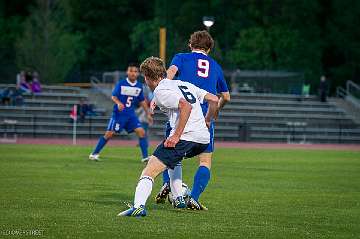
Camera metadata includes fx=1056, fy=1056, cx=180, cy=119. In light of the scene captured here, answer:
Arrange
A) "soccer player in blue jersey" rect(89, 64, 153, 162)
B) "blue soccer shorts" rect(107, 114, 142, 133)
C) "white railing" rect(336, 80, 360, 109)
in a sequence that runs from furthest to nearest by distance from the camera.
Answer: "white railing" rect(336, 80, 360, 109)
"blue soccer shorts" rect(107, 114, 142, 133)
"soccer player in blue jersey" rect(89, 64, 153, 162)

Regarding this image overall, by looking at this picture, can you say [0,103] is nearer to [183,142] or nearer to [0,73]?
[0,73]

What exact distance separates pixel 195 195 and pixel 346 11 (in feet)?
201

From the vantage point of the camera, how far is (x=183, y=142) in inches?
461

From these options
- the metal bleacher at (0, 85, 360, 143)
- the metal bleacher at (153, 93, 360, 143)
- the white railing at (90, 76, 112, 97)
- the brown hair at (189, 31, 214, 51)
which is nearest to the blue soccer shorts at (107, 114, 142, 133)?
the brown hair at (189, 31, 214, 51)

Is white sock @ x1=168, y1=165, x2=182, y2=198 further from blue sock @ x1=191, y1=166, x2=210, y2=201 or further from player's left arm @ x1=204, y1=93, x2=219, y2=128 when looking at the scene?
player's left arm @ x1=204, y1=93, x2=219, y2=128

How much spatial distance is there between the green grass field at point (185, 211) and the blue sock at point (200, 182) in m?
0.28

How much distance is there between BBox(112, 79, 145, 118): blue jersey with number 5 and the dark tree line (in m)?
43.0

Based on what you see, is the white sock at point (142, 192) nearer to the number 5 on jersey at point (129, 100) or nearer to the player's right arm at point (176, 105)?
the player's right arm at point (176, 105)

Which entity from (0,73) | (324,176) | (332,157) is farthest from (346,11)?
(324,176)

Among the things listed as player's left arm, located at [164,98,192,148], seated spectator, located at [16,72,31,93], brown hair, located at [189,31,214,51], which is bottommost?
seated spectator, located at [16,72,31,93]

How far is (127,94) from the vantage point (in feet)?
78.2

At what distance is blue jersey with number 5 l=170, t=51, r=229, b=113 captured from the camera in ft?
42.7

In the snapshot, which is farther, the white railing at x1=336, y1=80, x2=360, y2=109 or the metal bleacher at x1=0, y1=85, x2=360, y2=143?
the white railing at x1=336, y1=80, x2=360, y2=109

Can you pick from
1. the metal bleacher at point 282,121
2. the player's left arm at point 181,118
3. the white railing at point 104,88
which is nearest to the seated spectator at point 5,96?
the white railing at point 104,88
